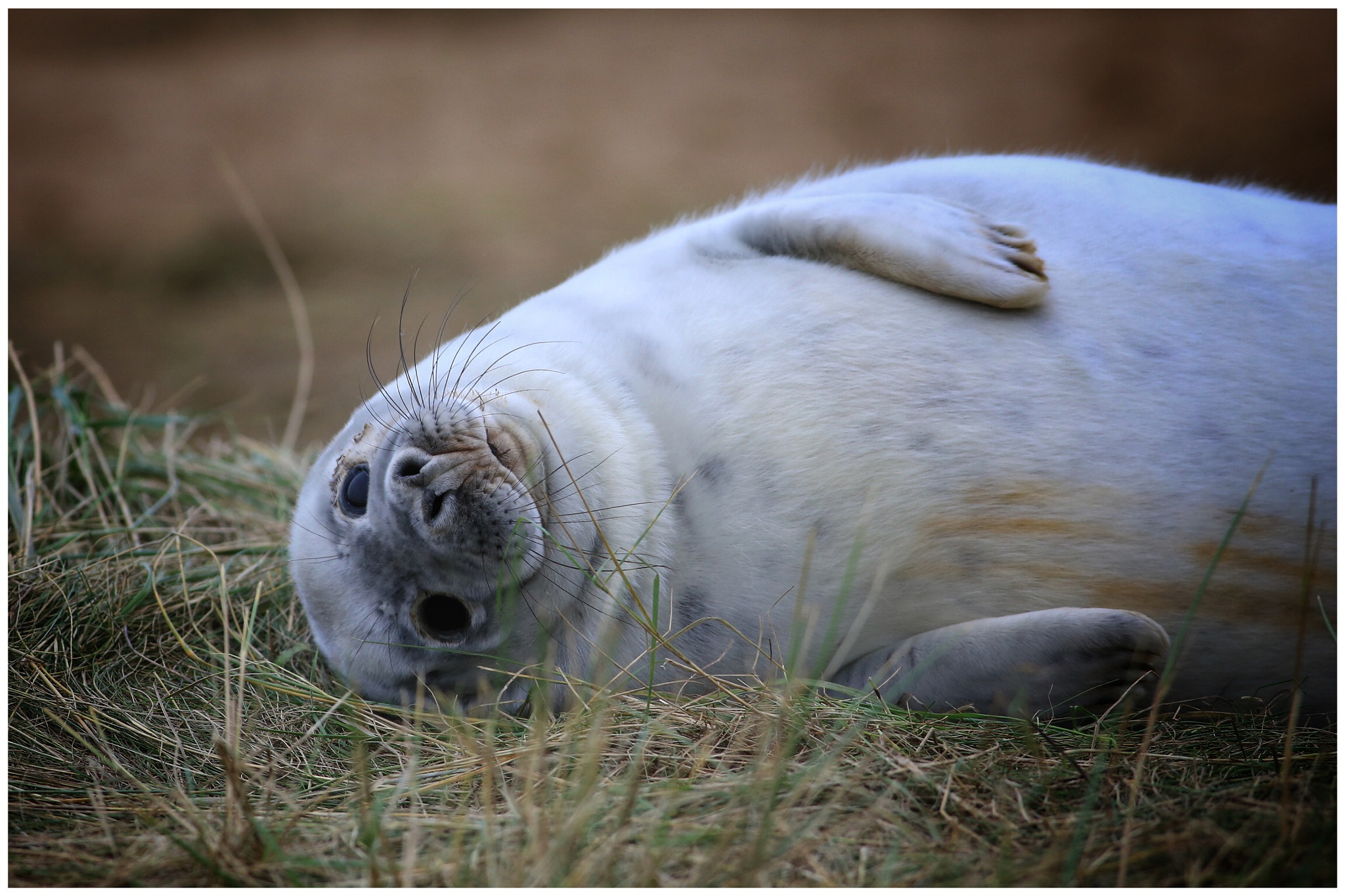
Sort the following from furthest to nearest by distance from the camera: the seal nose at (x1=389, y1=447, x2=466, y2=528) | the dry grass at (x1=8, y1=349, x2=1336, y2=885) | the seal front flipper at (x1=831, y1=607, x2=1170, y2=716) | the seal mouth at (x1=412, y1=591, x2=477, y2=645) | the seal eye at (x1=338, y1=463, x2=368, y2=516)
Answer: the seal eye at (x1=338, y1=463, x2=368, y2=516) → the seal mouth at (x1=412, y1=591, x2=477, y2=645) → the seal nose at (x1=389, y1=447, x2=466, y2=528) → the seal front flipper at (x1=831, y1=607, x2=1170, y2=716) → the dry grass at (x1=8, y1=349, x2=1336, y2=885)

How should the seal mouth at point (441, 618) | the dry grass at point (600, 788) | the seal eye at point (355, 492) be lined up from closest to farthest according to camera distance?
the dry grass at point (600, 788), the seal mouth at point (441, 618), the seal eye at point (355, 492)

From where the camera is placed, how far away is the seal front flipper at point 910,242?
205 cm

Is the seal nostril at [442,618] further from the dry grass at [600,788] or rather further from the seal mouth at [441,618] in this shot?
the dry grass at [600,788]

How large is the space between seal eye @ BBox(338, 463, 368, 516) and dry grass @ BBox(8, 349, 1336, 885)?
1.15ft

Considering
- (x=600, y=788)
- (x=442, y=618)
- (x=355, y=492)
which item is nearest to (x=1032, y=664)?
(x=600, y=788)

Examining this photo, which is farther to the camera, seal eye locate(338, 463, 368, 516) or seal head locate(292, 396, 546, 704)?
seal eye locate(338, 463, 368, 516)

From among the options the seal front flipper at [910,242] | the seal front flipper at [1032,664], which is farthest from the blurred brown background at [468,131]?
the seal front flipper at [1032,664]

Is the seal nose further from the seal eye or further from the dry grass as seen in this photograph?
the dry grass

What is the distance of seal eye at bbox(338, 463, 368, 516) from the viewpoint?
6.86ft

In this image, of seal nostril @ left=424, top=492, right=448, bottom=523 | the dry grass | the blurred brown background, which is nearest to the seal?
seal nostril @ left=424, top=492, right=448, bottom=523

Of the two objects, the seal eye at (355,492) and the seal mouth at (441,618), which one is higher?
the seal eye at (355,492)

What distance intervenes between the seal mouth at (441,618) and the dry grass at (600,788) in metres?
0.16

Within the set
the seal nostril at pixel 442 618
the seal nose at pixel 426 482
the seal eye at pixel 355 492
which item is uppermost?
the seal nose at pixel 426 482

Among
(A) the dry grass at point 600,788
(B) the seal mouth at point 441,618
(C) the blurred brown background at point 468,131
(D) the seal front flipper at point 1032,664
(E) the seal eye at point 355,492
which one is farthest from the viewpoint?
(C) the blurred brown background at point 468,131
